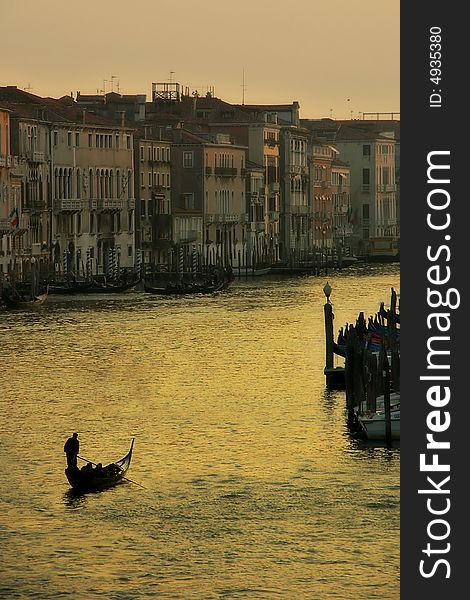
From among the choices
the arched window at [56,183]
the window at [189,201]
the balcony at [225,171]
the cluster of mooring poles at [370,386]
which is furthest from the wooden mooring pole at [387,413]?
the balcony at [225,171]

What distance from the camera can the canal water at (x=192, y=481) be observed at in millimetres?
11438

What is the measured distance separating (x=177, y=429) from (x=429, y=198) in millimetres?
11679

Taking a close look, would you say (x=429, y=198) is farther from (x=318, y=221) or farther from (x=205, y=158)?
(x=318, y=221)

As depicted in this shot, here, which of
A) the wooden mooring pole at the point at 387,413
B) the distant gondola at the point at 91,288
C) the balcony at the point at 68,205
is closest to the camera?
the wooden mooring pole at the point at 387,413

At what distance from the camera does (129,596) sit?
35.9 ft

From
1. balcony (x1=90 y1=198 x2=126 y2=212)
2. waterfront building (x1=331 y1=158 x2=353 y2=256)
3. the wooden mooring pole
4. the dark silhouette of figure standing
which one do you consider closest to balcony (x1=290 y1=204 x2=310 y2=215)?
waterfront building (x1=331 y1=158 x2=353 y2=256)

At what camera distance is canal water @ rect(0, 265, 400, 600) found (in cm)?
1144

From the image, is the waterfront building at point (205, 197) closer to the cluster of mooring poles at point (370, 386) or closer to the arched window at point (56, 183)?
the arched window at point (56, 183)

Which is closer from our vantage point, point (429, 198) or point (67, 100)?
point (429, 198)

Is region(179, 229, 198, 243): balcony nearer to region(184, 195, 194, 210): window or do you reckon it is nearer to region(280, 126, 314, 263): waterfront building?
region(184, 195, 194, 210): window

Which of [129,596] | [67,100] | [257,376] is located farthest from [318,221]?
[129,596]

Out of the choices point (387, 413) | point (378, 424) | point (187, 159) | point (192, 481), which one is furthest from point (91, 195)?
point (192, 481)

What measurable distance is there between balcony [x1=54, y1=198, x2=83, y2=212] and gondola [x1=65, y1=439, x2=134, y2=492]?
32361mm

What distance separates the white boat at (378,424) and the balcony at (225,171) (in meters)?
41.5
